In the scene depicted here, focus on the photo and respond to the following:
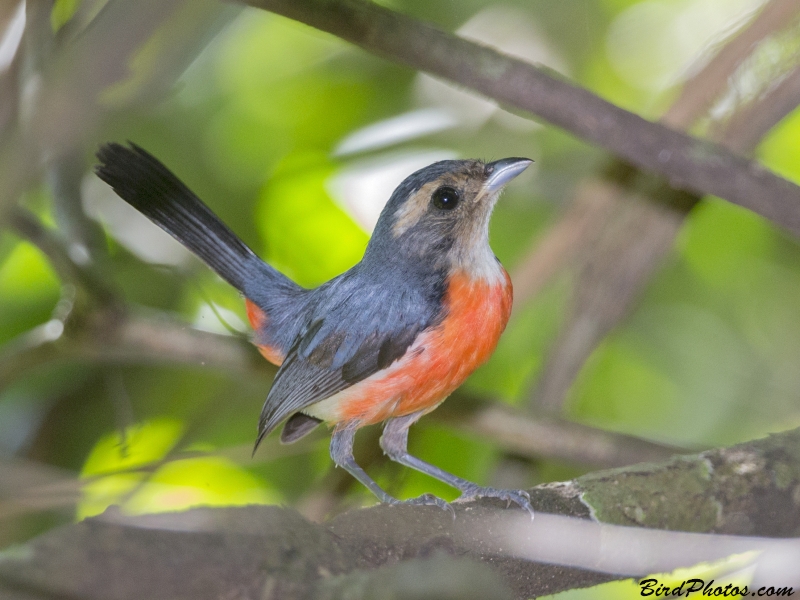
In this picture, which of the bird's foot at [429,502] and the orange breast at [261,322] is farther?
the orange breast at [261,322]

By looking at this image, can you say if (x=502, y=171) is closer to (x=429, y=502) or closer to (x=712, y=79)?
(x=429, y=502)

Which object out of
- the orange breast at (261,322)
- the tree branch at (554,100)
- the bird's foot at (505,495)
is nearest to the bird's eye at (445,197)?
the tree branch at (554,100)

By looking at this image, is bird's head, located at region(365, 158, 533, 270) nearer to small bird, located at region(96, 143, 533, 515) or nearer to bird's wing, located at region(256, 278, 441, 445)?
small bird, located at region(96, 143, 533, 515)

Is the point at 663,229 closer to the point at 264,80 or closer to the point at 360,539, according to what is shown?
the point at 264,80

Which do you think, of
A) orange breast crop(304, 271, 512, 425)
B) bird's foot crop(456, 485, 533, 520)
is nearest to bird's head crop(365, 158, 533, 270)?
orange breast crop(304, 271, 512, 425)

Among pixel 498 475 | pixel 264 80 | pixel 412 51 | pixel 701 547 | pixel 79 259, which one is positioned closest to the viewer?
pixel 701 547

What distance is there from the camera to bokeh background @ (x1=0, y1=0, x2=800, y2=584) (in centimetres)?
489

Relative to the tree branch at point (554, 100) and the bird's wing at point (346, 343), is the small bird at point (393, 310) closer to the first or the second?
the bird's wing at point (346, 343)

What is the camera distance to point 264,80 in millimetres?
5457

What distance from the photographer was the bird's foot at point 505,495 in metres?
3.02

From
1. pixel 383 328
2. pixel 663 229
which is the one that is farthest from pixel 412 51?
pixel 663 229

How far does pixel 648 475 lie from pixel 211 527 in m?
1.86

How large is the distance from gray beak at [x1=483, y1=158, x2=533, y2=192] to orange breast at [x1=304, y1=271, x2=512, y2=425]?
459 mm

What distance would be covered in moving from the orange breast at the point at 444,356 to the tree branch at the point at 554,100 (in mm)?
819
